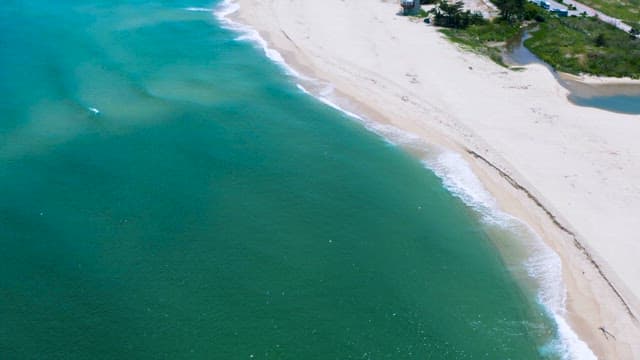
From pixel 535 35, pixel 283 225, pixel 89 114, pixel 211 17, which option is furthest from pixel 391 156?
pixel 211 17

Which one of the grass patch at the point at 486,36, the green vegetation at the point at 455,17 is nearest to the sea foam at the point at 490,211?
the grass patch at the point at 486,36

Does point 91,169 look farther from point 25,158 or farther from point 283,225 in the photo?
point 283,225

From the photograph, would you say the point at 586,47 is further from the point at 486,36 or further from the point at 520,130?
the point at 520,130

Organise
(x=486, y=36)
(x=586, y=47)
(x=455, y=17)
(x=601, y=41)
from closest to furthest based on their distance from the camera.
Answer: (x=586, y=47)
(x=601, y=41)
(x=486, y=36)
(x=455, y=17)

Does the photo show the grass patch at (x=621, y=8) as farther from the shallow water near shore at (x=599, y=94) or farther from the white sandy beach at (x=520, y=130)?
the white sandy beach at (x=520, y=130)

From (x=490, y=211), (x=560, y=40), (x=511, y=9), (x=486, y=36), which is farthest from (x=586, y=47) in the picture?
(x=490, y=211)

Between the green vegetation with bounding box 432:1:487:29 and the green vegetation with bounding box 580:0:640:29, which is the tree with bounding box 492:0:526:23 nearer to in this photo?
the green vegetation with bounding box 432:1:487:29
